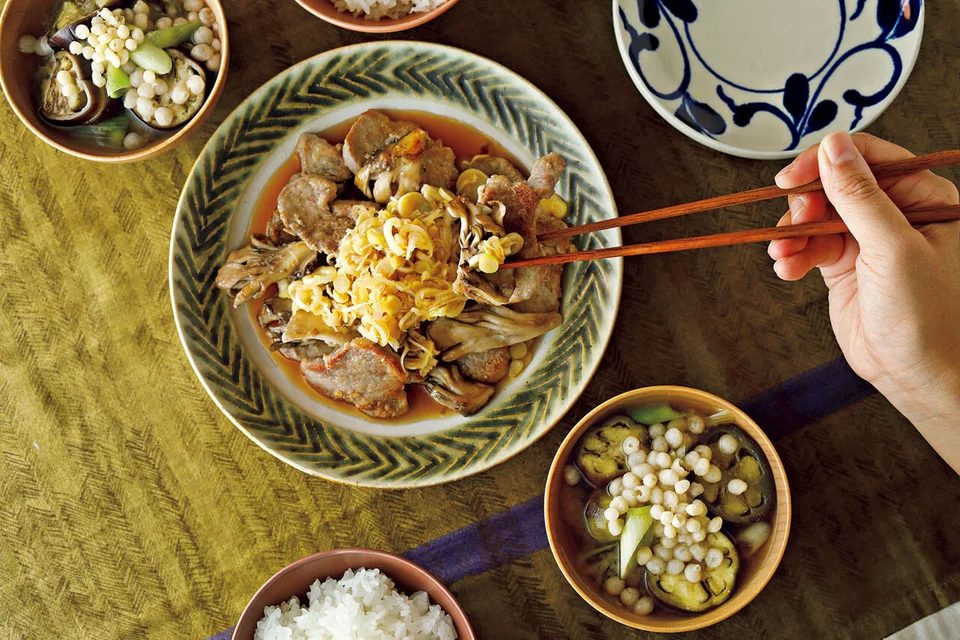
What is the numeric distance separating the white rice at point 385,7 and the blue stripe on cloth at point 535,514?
1.84 meters

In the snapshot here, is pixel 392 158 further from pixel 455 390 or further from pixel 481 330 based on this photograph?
pixel 455 390

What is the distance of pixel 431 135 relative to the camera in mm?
2629

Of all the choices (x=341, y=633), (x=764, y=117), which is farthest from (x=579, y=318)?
(x=341, y=633)

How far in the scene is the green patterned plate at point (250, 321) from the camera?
2.51 m

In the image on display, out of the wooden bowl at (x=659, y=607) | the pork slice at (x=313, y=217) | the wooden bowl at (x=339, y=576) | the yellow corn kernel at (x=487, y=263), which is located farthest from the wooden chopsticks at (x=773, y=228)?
the wooden bowl at (x=339, y=576)

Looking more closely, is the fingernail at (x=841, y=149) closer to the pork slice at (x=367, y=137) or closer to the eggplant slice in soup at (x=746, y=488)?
the eggplant slice in soup at (x=746, y=488)

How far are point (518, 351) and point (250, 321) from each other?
3.24 feet

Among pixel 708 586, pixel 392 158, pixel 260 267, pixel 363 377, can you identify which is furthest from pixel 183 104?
pixel 708 586

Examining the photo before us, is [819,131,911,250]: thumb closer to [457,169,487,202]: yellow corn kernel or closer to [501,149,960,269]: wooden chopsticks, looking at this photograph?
[501,149,960,269]: wooden chopsticks

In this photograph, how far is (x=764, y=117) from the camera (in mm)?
2693

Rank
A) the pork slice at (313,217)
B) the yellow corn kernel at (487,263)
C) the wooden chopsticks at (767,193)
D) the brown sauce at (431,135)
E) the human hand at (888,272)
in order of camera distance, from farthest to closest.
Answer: the brown sauce at (431,135) → the pork slice at (313,217) → the yellow corn kernel at (487,263) → the human hand at (888,272) → the wooden chopsticks at (767,193)

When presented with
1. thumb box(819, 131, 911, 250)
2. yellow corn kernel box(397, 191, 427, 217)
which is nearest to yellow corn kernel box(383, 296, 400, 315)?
yellow corn kernel box(397, 191, 427, 217)

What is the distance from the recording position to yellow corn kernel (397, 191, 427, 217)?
241 cm

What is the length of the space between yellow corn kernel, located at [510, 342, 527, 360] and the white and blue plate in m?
1.02
